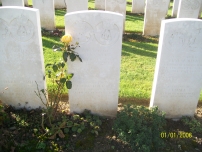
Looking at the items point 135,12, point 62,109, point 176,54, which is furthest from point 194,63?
point 135,12

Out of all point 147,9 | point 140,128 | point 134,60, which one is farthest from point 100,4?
point 140,128

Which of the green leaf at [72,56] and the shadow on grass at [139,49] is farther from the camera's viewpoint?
the shadow on grass at [139,49]

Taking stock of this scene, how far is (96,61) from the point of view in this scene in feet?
10.8

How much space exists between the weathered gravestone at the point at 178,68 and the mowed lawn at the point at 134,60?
0.67 metres

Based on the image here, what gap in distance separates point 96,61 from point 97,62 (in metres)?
0.02

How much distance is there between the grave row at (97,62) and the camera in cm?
302

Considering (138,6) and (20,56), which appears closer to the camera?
(20,56)

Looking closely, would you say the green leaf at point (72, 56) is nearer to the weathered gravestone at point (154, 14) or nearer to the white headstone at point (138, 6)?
the weathered gravestone at point (154, 14)

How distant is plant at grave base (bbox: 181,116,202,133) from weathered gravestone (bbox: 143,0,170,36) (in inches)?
198

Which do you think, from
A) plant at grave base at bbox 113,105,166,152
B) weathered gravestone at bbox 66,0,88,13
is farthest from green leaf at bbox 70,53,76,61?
weathered gravestone at bbox 66,0,88,13

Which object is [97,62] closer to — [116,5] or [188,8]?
[116,5]

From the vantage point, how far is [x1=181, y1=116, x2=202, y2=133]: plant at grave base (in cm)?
338
